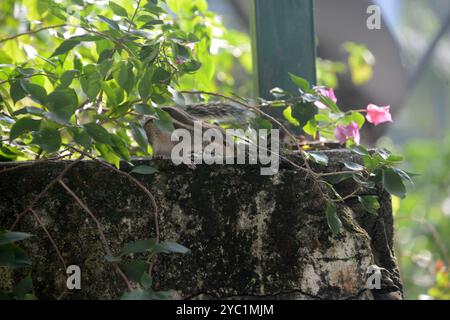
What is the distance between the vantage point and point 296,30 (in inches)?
72.9

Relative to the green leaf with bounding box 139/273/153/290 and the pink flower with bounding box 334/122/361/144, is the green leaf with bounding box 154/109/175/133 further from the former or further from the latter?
the pink flower with bounding box 334/122/361/144

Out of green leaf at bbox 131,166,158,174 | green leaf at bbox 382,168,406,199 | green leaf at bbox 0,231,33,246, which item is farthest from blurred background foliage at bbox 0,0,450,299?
green leaf at bbox 0,231,33,246

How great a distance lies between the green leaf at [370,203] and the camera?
1444mm

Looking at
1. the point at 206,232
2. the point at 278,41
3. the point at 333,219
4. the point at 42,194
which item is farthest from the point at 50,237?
the point at 278,41

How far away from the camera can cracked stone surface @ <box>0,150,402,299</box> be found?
1425 millimetres

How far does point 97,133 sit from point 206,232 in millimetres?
307

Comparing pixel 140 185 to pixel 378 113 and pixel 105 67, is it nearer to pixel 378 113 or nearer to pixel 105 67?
pixel 105 67

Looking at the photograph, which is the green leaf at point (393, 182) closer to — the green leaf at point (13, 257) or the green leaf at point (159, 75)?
the green leaf at point (159, 75)

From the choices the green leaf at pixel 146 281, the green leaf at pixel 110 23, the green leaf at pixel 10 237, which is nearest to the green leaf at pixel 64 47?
the green leaf at pixel 110 23

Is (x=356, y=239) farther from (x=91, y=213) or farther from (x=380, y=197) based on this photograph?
(x=91, y=213)

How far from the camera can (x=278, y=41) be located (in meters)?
1.85

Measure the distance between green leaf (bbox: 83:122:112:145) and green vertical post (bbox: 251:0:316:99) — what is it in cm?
64

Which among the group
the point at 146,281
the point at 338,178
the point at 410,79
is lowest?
the point at 146,281
